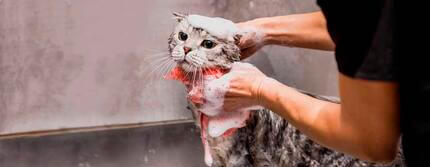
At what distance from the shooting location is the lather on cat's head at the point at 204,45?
1.18 meters

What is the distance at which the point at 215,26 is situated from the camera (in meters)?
1.21

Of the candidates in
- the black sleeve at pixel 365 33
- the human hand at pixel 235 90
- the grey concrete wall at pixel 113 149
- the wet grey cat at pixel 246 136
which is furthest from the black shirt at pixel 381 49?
the grey concrete wall at pixel 113 149

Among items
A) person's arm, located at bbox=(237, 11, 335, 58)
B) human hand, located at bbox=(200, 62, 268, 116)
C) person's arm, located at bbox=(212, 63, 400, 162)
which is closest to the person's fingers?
person's arm, located at bbox=(237, 11, 335, 58)

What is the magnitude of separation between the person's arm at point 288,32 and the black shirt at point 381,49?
613 millimetres

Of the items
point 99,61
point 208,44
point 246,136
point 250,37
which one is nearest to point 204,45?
point 208,44

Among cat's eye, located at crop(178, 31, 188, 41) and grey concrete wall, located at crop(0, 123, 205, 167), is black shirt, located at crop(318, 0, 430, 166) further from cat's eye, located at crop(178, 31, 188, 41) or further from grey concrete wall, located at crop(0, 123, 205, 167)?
grey concrete wall, located at crop(0, 123, 205, 167)

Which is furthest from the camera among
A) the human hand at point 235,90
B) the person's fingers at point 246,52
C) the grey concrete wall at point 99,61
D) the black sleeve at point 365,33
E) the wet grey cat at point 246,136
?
the grey concrete wall at point 99,61

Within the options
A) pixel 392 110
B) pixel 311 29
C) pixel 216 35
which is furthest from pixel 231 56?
pixel 392 110

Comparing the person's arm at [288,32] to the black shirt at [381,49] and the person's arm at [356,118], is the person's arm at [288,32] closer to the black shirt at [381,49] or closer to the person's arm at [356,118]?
the person's arm at [356,118]

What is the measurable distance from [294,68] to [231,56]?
1.12 ft

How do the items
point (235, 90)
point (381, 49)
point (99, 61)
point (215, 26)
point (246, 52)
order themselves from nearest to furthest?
1. point (381, 49)
2. point (235, 90)
3. point (215, 26)
4. point (246, 52)
5. point (99, 61)

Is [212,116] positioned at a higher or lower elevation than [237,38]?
lower

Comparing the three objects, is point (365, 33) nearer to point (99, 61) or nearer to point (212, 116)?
point (212, 116)

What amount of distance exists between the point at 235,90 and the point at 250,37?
8.5 inches
